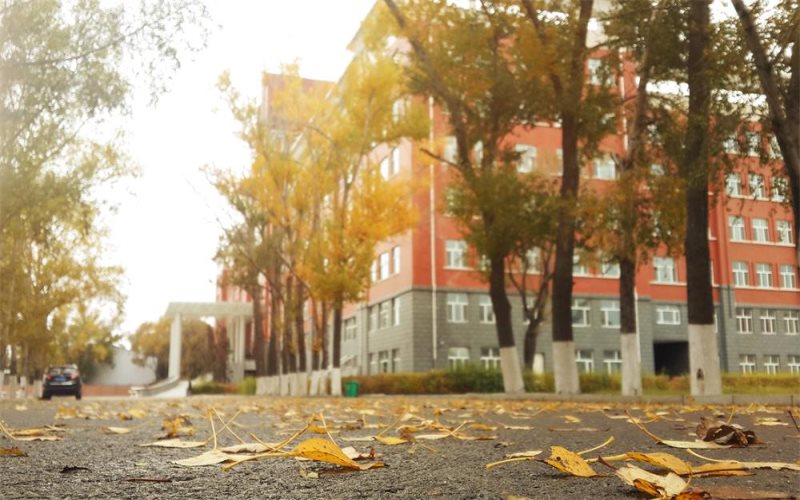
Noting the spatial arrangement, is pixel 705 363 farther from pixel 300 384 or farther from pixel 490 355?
pixel 490 355

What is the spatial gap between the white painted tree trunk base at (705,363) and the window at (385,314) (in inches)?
1105

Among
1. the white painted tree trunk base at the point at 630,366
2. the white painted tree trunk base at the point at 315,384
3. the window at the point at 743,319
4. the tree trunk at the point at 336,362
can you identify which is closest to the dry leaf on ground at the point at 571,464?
the white painted tree trunk base at the point at 630,366

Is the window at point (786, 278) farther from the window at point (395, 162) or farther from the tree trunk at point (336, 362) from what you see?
the tree trunk at point (336, 362)

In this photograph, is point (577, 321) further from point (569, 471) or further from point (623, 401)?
point (569, 471)

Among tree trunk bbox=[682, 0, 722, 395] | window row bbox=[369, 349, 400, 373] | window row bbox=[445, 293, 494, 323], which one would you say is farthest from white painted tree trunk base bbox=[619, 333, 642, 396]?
window row bbox=[369, 349, 400, 373]

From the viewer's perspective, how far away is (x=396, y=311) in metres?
40.5

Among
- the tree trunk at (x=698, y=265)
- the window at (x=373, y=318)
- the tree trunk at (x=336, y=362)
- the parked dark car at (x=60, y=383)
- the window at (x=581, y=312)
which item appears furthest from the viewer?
the window at (x=373, y=318)

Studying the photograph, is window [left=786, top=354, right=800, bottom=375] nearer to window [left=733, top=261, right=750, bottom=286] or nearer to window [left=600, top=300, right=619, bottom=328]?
window [left=733, top=261, right=750, bottom=286]

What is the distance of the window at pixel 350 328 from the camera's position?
48406mm

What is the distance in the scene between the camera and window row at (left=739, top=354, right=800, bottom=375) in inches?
1660

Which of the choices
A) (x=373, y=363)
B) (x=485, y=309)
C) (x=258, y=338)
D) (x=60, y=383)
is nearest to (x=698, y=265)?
(x=485, y=309)

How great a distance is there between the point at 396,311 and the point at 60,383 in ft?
52.7

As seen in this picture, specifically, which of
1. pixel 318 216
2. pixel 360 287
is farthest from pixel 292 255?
pixel 360 287

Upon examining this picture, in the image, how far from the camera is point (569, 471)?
9.18ft
